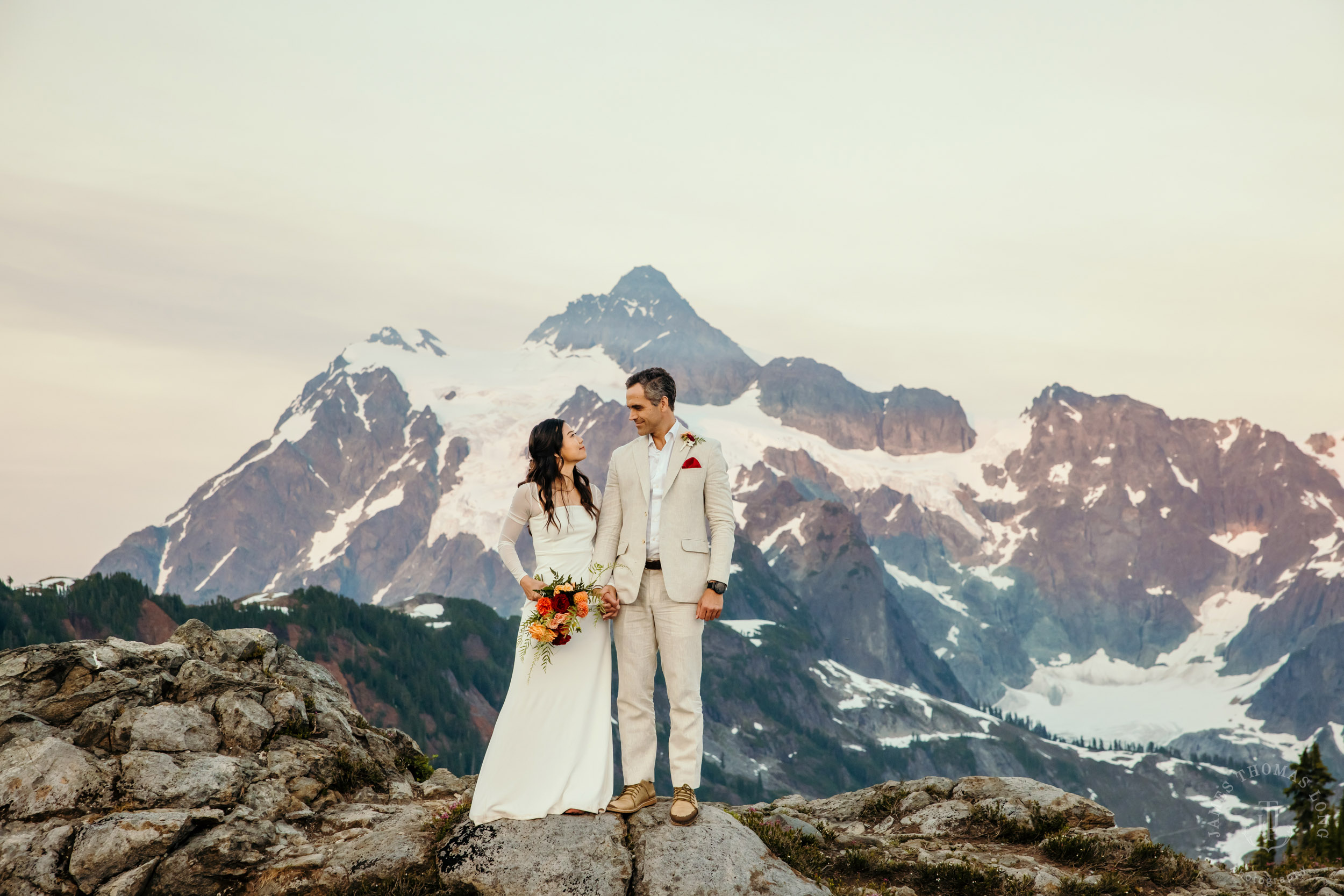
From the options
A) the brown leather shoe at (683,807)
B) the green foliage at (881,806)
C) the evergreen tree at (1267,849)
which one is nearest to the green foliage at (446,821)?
the brown leather shoe at (683,807)

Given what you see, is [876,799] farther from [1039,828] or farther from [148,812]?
[148,812]

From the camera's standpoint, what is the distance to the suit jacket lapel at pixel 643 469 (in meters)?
14.5

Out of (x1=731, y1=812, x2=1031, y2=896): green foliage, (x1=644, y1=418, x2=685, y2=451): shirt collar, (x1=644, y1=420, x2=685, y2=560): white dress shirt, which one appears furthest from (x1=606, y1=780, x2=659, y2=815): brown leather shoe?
(x1=644, y1=418, x2=685, y2=451): shirt collar

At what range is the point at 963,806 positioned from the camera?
21.8m

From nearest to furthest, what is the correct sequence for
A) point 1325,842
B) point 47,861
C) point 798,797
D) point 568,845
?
point 568,845
point 47,861
point 798,797
point 1325,842

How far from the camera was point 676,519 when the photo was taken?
14.4 meters

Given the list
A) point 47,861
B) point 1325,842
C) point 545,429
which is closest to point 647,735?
point 545,429

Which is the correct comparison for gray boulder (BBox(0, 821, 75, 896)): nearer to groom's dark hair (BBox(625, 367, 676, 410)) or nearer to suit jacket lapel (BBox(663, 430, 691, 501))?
suit jacket lapel (BBox(663, 430, 691, 501))

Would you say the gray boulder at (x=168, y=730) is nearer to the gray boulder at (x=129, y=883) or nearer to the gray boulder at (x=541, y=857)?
the gray boulder at (x=129, y=883)

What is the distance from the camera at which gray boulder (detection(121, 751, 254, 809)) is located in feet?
57.0

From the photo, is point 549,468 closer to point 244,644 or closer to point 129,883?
point 129,883

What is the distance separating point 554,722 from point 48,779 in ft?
28.8

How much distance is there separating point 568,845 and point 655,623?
10.9 feet

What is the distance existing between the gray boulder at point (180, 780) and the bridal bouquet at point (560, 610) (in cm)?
724
